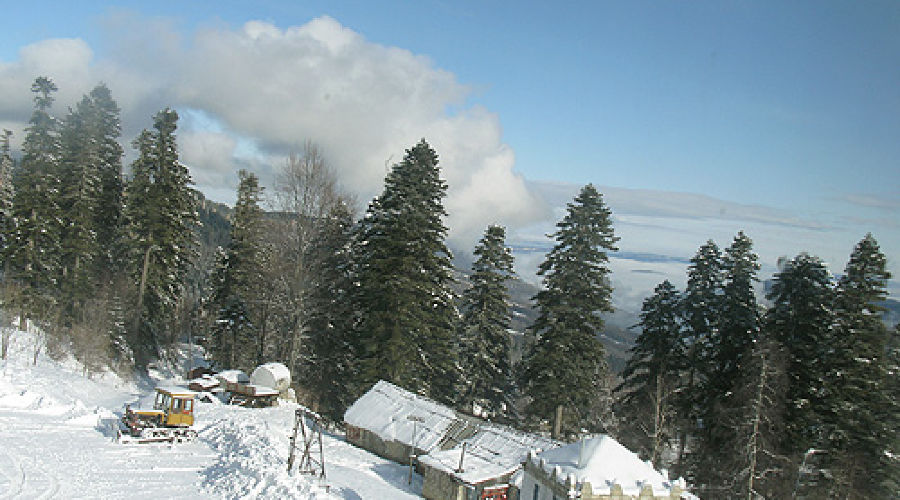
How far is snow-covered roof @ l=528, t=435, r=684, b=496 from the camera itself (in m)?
15.4

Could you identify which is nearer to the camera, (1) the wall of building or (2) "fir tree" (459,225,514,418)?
(1) the wall of building

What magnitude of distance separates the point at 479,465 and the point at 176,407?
538 inches

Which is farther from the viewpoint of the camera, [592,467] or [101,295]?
[101,295]

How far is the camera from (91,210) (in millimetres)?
39125

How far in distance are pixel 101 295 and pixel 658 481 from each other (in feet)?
122

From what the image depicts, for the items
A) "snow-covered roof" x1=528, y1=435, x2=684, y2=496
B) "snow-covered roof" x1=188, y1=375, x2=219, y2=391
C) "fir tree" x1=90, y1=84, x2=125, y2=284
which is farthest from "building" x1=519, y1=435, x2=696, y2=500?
"fir tree" x1=90, y1=84, x2=125, y2=284

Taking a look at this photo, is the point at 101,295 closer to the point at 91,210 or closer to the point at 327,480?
the point at 91,210

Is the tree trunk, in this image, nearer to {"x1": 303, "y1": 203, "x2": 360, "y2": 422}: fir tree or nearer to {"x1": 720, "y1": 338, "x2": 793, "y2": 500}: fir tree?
{"x1": 720, "y1": 338, "x2": 793, "y2": 500}: fir tree

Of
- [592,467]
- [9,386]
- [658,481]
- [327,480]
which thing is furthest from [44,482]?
[658,481]

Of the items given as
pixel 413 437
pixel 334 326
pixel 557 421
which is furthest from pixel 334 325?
pixel 557 421

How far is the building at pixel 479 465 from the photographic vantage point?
22.2m

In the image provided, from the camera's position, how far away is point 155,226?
128ft

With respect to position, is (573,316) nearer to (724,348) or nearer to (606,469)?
(724,348)

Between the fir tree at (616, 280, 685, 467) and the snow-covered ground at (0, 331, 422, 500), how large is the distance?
14864mm
